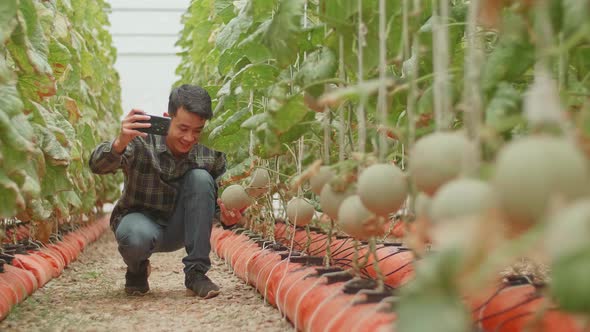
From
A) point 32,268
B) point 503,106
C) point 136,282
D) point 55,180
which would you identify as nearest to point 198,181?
point 136,282

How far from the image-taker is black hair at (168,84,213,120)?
2949 mm

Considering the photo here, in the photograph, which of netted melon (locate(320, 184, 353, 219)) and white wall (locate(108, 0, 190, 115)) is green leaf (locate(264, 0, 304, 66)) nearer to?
netted melon (locate(320, 184, 353, 219))

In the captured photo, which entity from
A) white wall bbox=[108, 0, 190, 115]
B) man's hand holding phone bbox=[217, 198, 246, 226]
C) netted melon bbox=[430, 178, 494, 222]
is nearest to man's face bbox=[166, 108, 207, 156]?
man's hand holding phone bbox=[217, 198, 246, 226]

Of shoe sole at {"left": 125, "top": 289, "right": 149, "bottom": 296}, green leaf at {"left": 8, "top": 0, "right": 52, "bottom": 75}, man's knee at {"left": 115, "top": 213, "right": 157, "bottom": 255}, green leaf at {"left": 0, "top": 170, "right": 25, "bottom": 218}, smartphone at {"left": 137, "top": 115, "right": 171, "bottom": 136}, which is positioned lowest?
shoe sole at {"left": 125, "top": 289, "right": 149, "bottom": 296}

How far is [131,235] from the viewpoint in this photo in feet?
9.72

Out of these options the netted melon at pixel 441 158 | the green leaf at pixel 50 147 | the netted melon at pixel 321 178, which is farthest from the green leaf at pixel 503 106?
the green leaf at pixel 50 147

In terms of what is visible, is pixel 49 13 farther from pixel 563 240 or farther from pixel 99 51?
pixel 99 51

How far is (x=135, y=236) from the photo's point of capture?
296 cm

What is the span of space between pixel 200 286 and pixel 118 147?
67 cm

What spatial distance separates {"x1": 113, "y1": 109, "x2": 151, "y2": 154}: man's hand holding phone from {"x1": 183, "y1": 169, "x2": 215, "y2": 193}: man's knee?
0.35 metres

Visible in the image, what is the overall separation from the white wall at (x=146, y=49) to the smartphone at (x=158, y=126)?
7.85 m

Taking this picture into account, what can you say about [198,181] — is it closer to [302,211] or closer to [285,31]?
[302,211]

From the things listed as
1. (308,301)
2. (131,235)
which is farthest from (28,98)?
(308,301)

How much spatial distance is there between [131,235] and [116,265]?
1544 mm
